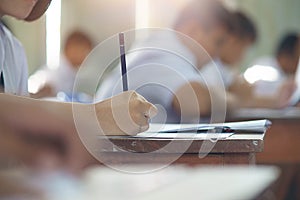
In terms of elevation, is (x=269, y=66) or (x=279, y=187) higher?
(x=269, y=66)

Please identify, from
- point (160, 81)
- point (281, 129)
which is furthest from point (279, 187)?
point (160, 81)

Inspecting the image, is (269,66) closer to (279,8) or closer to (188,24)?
(279,8)

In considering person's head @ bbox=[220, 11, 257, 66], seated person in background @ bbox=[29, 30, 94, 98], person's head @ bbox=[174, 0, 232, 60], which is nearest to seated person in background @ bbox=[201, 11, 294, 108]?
person's head @ bbox=[220, 11, 257, 66]

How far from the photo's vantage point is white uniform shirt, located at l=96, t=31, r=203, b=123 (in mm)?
1024

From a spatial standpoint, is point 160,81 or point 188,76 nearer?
point 160,81

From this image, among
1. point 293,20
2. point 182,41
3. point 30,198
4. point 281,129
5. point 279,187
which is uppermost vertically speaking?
point 293,20

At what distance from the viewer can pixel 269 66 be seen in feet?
14.0

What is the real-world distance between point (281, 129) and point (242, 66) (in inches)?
95.0

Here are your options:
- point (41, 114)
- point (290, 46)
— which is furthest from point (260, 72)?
point (41, 114)

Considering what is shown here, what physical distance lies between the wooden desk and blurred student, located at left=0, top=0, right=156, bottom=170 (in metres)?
0.03

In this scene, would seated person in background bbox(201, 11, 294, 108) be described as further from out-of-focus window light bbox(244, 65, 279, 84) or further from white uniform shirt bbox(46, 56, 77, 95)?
out-of-focus window light bbox(244, 65, 279, 84)

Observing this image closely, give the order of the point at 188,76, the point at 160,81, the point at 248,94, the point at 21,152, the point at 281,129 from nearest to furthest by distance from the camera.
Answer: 1. the point at 21,152
2. the point at 160,81
3. the point at 188,76
4. the point at 281,129
5. the point at 248,94

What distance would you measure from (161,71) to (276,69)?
3060 mm

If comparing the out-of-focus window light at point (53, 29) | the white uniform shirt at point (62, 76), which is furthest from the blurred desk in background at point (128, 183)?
the out-of-focus window light at point (53, 29)
